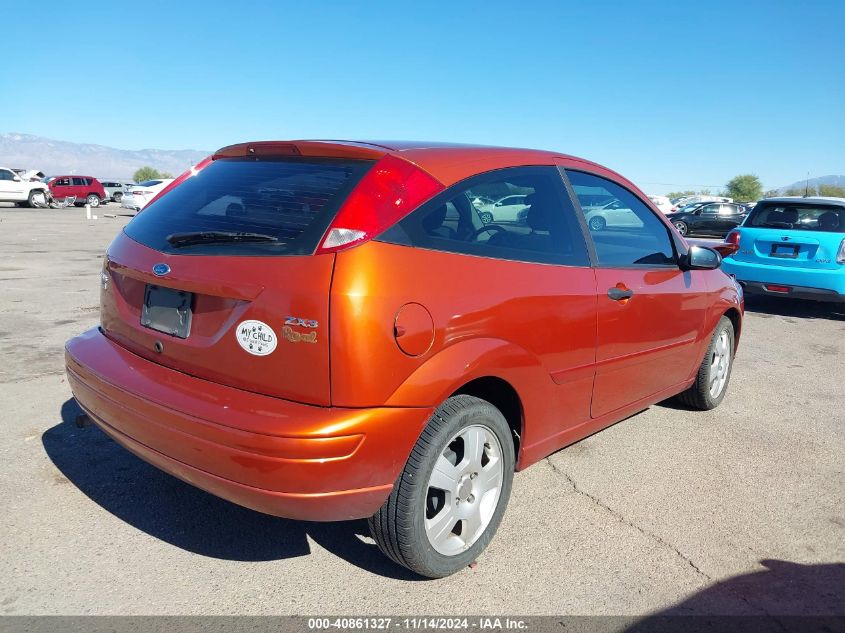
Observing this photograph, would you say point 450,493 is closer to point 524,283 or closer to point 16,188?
point 524,283

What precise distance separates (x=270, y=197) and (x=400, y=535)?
55.0 inches

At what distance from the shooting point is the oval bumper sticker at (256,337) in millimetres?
2322

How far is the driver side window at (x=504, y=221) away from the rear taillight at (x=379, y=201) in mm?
42

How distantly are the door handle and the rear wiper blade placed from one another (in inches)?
68.6

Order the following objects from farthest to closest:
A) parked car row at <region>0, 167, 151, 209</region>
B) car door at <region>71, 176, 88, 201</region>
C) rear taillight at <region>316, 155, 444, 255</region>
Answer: car door at <region>71, 176, 88, 201</region>, parked car row at <region>0, 167, 151, 209</region>, rear taillight at <region>316, 155, 444, 255</region>

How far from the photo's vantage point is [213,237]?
2.58 meters

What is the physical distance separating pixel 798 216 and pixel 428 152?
26.0ft

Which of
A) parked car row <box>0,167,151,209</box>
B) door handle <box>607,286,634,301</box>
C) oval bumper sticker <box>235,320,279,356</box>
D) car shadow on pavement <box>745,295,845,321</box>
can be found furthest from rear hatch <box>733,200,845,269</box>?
parked car row <box>0,167,151,209</box>

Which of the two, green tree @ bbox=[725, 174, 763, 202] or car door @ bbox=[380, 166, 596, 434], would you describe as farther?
green tree @ bbox=[725, 174, 763, 202]

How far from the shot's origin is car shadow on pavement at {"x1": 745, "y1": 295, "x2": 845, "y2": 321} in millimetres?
9344

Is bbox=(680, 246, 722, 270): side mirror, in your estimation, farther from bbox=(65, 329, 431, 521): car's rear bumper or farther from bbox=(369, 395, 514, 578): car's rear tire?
bbox=(65, 329, 431, 521): car's rear bumper

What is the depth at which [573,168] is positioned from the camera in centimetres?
351

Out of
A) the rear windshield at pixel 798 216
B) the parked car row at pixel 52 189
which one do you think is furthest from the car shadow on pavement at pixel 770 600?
the parked car row at pixel 52 189

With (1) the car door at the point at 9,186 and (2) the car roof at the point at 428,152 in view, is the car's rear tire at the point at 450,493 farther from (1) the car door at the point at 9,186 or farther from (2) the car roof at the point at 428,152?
(1) the car door at the point at 9,186
